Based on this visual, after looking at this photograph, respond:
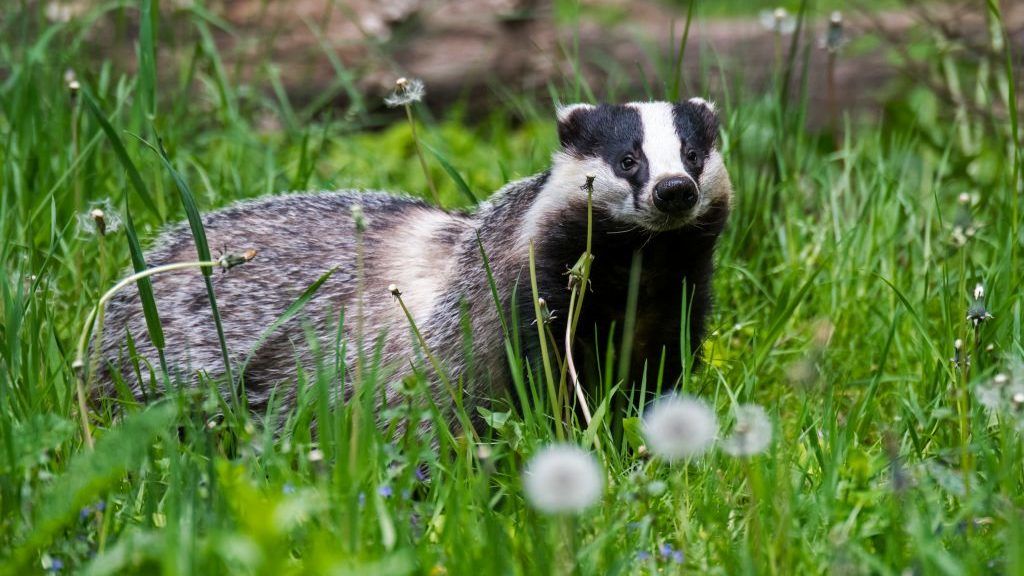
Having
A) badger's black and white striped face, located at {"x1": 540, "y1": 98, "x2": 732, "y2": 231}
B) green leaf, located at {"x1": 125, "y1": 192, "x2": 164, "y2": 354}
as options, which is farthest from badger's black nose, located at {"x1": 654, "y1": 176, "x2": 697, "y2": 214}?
green leaf, located at {"x1": 125, "y1": 192, "x2": 164, "y2": 354}

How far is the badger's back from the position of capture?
3844 mm

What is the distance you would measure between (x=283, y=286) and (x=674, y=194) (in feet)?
4.43

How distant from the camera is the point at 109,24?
21.0 ft

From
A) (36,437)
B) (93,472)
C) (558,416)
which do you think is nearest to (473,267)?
(558,416)

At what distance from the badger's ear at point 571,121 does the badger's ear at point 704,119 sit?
0.97 ft

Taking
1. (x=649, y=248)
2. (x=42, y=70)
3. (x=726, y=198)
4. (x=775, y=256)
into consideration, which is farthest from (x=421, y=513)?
(x=42, y=70)

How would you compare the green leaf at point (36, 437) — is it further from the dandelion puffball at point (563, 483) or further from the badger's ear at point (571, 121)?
the badger's ear at point (571, 121)

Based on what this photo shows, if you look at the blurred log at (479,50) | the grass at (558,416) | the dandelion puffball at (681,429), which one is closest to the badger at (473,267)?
the grass at (558,416)

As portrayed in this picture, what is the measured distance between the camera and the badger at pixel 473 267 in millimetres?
3439

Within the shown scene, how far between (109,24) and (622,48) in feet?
8.99

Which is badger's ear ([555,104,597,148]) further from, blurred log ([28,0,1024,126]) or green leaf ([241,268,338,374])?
blurred log ([28,0,1024,126])

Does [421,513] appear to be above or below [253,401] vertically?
above

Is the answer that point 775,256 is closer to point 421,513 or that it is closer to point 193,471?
point 421,513

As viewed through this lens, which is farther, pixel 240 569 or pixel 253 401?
pixel 253 401
